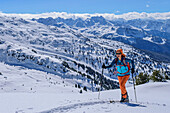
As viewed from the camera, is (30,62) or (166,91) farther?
(30,62)

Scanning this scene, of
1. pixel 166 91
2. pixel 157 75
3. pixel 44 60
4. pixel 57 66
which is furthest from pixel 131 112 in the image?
pixel 44 60

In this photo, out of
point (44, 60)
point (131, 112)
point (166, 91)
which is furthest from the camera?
point (44, 60)

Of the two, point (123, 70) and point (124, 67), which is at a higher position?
point (124, 67)

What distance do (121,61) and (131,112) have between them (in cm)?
394

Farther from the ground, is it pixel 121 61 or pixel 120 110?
pixel 121 61

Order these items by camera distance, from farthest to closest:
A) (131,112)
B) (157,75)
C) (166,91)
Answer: (157,75)
(166,91)
(131,112)

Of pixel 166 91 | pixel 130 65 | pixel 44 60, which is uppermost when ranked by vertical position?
pixel 44 60

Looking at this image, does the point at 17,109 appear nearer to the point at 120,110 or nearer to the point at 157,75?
the point at 120,110

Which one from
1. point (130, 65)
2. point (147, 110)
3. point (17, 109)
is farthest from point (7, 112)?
point (130, 65)

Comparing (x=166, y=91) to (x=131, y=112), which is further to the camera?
(x=166, y=91)

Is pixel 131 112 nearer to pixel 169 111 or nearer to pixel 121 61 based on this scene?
pixel 169 111

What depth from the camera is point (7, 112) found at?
28.7ft

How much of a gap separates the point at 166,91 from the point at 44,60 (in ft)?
407

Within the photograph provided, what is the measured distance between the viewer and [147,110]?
7.93 metres
